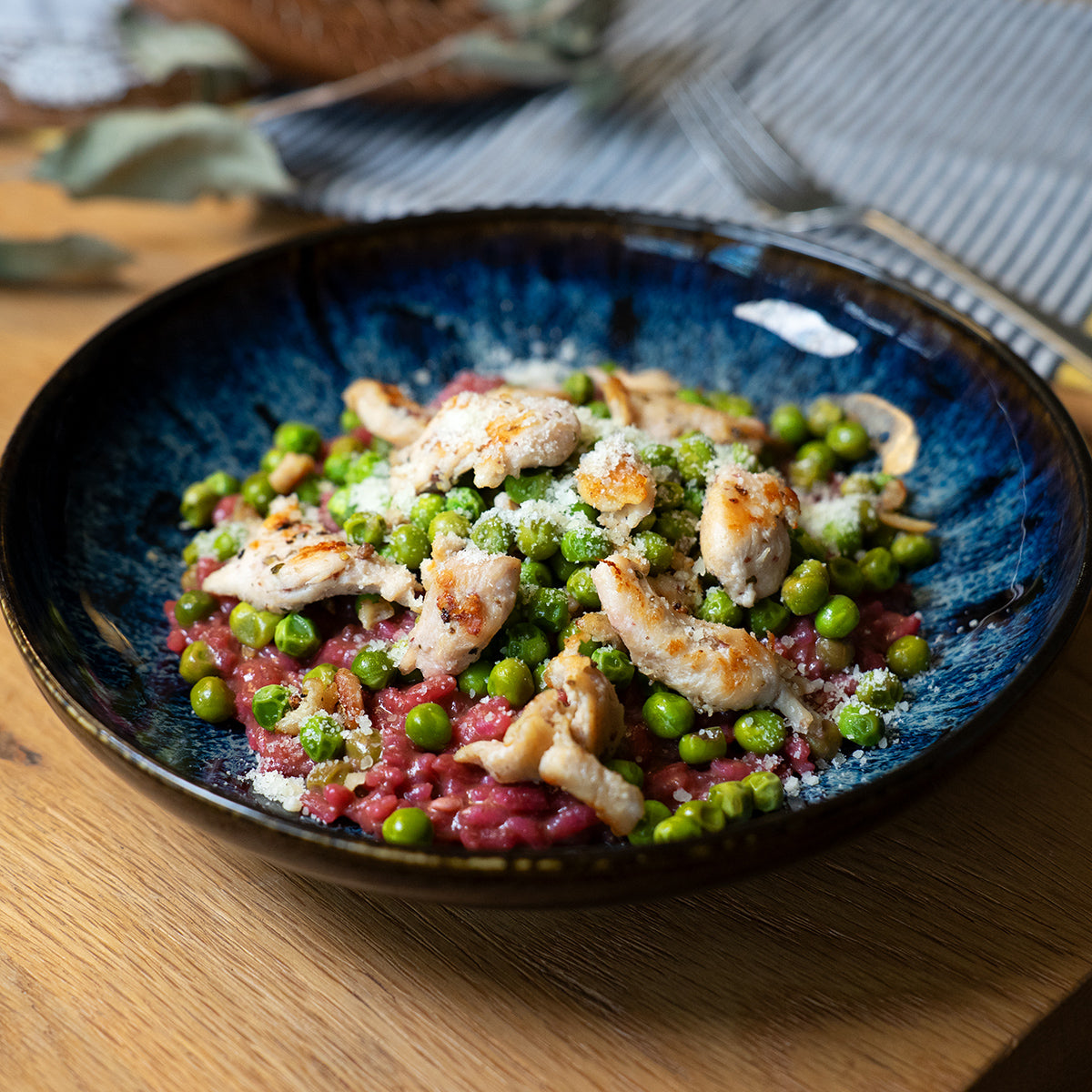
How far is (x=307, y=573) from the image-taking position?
3.29m

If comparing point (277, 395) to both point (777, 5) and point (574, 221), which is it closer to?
point (574, 221)

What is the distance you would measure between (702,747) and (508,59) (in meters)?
4.78

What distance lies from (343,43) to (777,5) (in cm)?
287

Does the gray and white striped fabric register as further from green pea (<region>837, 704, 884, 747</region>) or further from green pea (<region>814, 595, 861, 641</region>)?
green pea (<region>837, 704, 884, 747</region>)

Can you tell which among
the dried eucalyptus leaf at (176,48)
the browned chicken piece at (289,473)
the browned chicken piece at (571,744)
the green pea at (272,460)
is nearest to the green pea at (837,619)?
the browned chicken piece at (571,744)

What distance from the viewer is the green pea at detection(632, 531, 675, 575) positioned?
10.6 feet

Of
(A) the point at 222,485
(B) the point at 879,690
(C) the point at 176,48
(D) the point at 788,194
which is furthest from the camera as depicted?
(C) the point at 176,48

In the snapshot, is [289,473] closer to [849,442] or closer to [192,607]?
[192,607]

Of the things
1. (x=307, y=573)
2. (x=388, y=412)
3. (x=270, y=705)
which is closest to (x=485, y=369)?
(x=388, y=412)

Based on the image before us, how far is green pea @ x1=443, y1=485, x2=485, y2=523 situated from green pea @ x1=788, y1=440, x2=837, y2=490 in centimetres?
125

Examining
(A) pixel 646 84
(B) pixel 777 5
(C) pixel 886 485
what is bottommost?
(C) pixel 886 485

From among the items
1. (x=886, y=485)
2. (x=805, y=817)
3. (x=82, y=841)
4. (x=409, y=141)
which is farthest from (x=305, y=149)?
(x=805, y=817)

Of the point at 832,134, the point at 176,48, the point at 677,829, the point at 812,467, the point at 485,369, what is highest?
the point at 832,134

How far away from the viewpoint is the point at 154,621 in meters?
3.65
